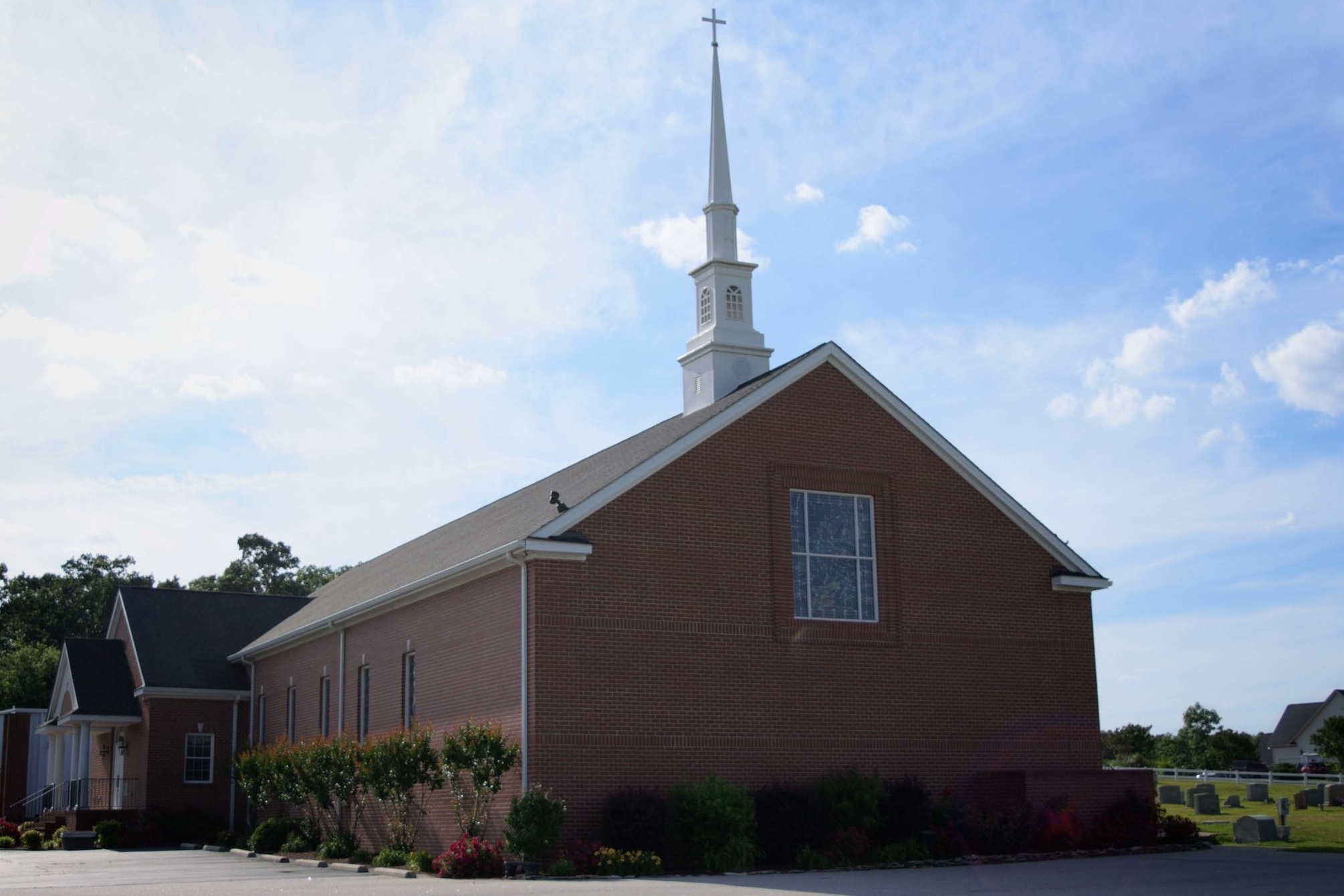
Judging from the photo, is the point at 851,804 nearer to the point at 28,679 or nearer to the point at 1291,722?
the point at 28,679

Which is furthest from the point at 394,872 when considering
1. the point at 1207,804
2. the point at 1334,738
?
the point at 1334,738

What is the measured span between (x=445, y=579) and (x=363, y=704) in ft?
18.4

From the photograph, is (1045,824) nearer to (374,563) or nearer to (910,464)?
(910,464)

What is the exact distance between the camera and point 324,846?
27.3 m

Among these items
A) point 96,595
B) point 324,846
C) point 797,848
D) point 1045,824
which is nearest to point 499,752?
point 797,848

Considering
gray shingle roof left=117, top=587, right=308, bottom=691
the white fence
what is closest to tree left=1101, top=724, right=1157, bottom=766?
the white fence

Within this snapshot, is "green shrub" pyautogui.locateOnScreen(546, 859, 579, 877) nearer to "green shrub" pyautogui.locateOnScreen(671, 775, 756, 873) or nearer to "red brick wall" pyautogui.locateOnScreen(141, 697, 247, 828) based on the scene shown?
"green shrub" pyautogui.locateOnScreen(671, 775, 756, 873)

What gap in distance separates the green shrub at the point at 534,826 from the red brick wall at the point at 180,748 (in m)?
18.2

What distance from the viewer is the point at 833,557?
2553cm

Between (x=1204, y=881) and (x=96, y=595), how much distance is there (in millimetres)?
73215

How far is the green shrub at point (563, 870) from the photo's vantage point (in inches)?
813

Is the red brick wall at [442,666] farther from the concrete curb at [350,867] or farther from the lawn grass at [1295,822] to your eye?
the lawn grass at [1295,822]

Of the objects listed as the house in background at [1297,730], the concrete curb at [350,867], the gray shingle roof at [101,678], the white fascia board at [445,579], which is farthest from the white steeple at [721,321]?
the house in background at [1297,730]

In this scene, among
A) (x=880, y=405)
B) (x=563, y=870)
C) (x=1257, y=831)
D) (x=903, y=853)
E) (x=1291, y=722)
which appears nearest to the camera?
(x=563, y=870)
